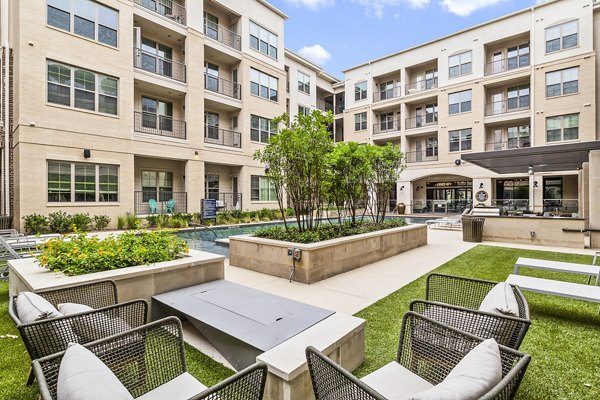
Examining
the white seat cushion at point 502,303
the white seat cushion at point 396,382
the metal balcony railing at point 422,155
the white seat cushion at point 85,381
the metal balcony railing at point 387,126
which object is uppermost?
the metal balcony railing at point 387,126

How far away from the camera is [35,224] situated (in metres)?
11.8

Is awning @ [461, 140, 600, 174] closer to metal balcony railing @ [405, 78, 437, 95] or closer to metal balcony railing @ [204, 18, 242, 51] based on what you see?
metal balcony railing @ [405, 78, 437, 95]

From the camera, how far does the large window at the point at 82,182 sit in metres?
13.0

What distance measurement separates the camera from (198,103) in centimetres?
1784

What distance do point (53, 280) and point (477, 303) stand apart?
5061 mm

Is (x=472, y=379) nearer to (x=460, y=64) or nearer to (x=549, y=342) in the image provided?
(x=549, y=342)

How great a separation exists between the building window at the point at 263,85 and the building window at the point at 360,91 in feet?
35.0

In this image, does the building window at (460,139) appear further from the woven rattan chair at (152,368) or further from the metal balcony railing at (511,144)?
the woven rattan chair at (152,368)

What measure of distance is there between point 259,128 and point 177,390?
20399 mm

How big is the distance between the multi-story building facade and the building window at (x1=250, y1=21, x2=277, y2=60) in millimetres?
10690

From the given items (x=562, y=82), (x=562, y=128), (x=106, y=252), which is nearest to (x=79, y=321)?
(x=106, y=252)

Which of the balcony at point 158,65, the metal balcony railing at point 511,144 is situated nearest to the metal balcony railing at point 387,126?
the metal balcony railing at point 511,144

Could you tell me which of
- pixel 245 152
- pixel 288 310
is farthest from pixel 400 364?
pixel 245 152

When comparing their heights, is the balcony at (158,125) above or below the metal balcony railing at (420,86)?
below
